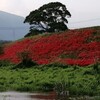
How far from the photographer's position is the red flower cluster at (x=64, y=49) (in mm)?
39469

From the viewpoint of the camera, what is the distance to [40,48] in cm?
4631

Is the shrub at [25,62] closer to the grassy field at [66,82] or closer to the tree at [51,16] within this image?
the grassy field at [66,82]

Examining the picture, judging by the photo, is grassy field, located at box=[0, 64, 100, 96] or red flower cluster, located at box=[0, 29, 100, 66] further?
red flower cluster, located at box=[0, 29, 100, 66]

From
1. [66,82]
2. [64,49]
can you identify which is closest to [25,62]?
[64,49]

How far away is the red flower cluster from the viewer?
3947 centimetres

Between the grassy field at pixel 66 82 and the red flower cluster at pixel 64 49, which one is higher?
the red flower cluster at pixel 64 49

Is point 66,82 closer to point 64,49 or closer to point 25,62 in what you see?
point 25,62

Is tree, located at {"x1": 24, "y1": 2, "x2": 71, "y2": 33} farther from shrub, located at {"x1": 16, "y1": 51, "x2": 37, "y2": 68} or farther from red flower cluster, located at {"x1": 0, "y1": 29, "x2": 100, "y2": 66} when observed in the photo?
shrub, located at {"x1": 16, "y1": 51, "x2": 37, "y2": 68}

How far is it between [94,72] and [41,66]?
860cm

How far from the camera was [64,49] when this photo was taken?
43.5 m

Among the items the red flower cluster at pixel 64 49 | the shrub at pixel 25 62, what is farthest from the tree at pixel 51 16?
the shrub at pixel 25 62

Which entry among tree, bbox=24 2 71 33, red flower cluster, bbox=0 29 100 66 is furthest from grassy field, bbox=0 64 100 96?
tree, bbox=24 2 71 33

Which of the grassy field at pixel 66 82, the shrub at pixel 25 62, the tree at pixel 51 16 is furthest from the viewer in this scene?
the tree at pixel 51 16

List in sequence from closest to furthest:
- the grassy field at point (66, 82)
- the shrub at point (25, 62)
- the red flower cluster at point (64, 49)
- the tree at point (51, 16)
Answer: the grassy field at point (66, 82), the red flower cluster at point (64, 49), the shrub at point (25, 62), the tree at point (51, 16)
